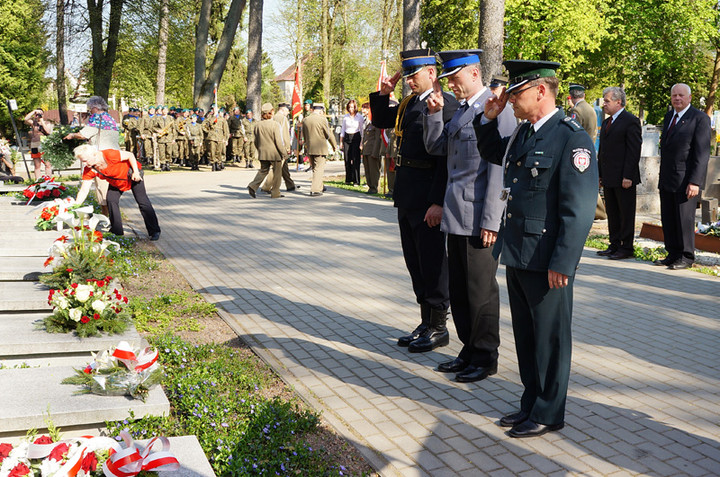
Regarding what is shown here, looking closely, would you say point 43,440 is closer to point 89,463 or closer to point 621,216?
point 89,463

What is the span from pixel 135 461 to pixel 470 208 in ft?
8.76

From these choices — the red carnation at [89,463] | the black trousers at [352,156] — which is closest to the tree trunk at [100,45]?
the black trousers at [352,156]

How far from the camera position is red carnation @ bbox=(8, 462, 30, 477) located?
3033 millimetres

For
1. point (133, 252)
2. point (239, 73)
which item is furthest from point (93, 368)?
point (239, 73)

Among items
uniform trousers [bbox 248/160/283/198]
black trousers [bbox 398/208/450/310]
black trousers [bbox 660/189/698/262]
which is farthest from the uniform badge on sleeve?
uniform trousers [bbox 248/160/283/198]

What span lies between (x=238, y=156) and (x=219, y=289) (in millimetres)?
21155

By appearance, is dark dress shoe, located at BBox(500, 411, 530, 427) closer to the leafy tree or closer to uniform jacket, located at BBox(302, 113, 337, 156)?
uniform jacket, located at BBox(302, 113, 337, 156)

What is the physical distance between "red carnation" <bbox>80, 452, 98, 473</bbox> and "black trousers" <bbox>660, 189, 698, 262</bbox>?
752cm

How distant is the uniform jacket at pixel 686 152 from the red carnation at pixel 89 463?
24.8ft

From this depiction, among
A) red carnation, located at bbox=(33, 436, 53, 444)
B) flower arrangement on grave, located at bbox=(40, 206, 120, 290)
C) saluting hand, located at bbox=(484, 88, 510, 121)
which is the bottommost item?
red carnation, located at bbox=(33, 436, 53, 444)

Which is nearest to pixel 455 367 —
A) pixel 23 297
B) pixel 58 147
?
pixel 23 297

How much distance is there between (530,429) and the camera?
397 centimetres

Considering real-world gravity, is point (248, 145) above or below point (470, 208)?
above

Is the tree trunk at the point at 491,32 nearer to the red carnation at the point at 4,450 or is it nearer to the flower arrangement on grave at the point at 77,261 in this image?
the flower arrangement on grave at the point at 77,261
